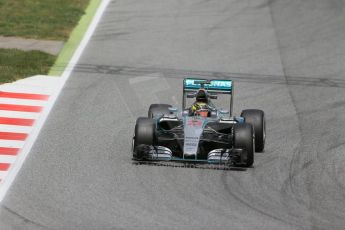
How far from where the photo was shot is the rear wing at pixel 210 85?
20.0 meters

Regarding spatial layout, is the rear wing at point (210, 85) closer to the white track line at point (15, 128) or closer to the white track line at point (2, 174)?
the white track line at point (15, 128)

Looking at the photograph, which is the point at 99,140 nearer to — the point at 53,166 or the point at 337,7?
the point at 53,166

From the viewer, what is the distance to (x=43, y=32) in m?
28.3

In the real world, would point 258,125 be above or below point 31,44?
below

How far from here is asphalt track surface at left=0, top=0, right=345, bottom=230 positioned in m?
16.3

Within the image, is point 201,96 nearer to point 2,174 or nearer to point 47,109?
point 2,174

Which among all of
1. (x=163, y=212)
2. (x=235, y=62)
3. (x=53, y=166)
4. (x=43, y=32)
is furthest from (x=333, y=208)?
(x=43, y=32)

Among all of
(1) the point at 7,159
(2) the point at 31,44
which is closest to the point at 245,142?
(1) the point at 7,159

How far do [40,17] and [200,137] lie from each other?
1286 cm

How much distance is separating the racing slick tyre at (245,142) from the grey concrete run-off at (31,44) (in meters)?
9.79

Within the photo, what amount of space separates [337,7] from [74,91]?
11472mm

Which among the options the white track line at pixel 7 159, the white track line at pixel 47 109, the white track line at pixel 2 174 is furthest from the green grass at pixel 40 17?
the white track line at pixel 2 174

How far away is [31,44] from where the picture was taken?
27.2 m

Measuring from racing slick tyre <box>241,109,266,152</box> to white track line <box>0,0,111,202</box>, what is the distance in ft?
14.2
